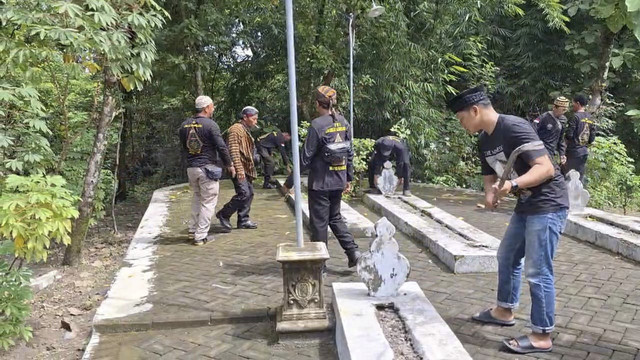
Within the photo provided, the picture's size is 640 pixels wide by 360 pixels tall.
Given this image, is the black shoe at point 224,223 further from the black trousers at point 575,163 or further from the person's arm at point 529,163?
the black trousers at point 575,163

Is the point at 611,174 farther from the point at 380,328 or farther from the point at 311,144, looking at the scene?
the point at 380,328

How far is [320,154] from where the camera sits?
4832 millimetres

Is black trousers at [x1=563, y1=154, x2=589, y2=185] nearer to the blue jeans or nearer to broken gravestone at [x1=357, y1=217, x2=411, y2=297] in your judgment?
the blue jeans

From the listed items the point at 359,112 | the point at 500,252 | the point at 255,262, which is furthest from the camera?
the point at 359,112

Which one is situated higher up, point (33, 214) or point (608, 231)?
point (33, 214)

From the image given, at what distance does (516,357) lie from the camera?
3.38 metres

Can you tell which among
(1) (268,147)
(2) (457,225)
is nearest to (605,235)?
(2) (457,225)

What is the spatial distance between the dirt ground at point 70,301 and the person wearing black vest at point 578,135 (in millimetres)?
7353

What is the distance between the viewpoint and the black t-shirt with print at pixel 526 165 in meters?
3.29

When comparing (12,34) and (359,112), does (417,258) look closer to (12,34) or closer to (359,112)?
(12,34)

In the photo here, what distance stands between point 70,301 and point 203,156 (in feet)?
7.35

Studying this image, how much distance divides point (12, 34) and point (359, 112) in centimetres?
990

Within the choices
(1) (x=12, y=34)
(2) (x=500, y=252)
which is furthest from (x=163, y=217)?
(2) (x=500, y=252)

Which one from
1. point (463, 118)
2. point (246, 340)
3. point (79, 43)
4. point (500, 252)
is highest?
point (79, 43)
